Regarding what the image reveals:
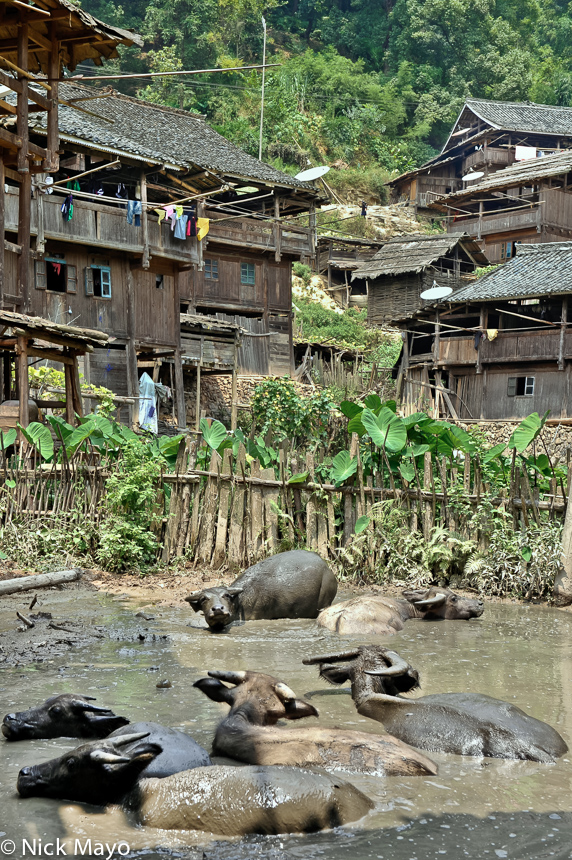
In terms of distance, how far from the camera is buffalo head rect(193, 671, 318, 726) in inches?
179

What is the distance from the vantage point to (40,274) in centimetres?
2131

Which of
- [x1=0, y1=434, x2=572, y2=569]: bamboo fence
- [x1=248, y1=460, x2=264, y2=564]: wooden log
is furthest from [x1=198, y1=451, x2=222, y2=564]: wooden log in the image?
[x1=248, y1=460, x2=264, y2=564]: wooden log

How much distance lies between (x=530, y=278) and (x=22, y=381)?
18.6 metres

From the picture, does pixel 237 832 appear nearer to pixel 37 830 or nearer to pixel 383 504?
pixel 37 830

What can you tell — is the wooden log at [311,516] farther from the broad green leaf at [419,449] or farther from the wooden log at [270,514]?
the broad green leaf at [419,449]

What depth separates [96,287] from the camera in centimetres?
2256

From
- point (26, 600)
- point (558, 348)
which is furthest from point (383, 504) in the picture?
point (558, 348)

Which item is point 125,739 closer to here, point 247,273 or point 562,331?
point 562,331

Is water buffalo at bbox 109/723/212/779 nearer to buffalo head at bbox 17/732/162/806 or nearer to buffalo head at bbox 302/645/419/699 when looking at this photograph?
buffalo head at bbox 17/732/162/806

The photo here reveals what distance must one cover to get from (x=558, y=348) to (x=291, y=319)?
9719mm

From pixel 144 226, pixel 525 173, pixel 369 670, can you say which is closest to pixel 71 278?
pixel 144 226

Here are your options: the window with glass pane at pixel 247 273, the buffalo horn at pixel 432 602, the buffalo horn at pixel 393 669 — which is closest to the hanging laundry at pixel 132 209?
the window with glass pane at pixel 247 273

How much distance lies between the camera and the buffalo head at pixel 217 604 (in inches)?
279

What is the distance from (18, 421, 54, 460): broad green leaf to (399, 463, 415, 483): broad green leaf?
4.63m
